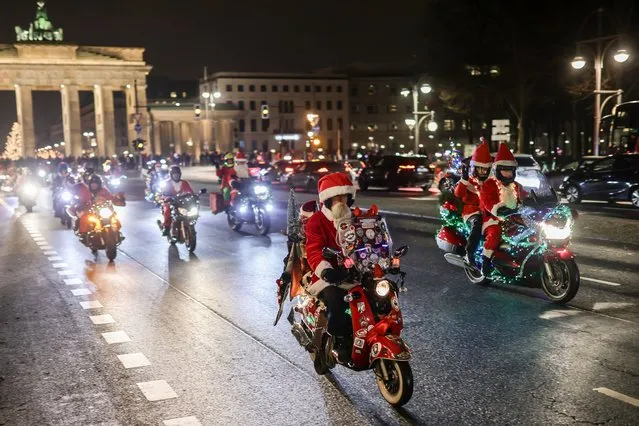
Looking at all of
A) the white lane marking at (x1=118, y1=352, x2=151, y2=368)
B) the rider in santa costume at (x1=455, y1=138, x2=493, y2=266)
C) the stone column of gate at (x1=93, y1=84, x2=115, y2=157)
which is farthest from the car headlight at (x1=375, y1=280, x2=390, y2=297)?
the stone column of gate at (x1=93, y1=84, x2=115, y2=157)

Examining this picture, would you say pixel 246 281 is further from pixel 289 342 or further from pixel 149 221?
pixel 149 221

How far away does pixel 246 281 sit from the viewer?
11227 millimetres

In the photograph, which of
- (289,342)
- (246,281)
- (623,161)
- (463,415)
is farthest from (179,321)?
(623,161)

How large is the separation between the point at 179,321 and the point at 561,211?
4601 millimetres

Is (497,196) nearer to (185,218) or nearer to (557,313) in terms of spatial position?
(557,313)

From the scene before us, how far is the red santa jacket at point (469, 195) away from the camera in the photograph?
1016 cm

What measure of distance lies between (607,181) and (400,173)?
1157 cm

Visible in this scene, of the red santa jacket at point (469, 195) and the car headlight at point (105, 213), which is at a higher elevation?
the red santa jacket at point (469, 195)

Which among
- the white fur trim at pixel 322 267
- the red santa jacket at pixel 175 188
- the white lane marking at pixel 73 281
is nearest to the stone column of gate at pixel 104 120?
the red santa jacket at pixel 175 188

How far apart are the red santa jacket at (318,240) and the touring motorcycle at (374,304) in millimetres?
146

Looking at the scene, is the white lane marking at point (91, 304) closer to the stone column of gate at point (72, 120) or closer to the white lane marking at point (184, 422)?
the white lane marking at point (184, 422)

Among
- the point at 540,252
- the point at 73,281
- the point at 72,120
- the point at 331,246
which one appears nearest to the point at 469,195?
the point at 540,252

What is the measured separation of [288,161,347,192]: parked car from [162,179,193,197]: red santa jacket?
2030 cm

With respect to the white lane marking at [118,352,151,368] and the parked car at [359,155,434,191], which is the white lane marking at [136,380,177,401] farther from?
the parked car at [359,155,434,191]
